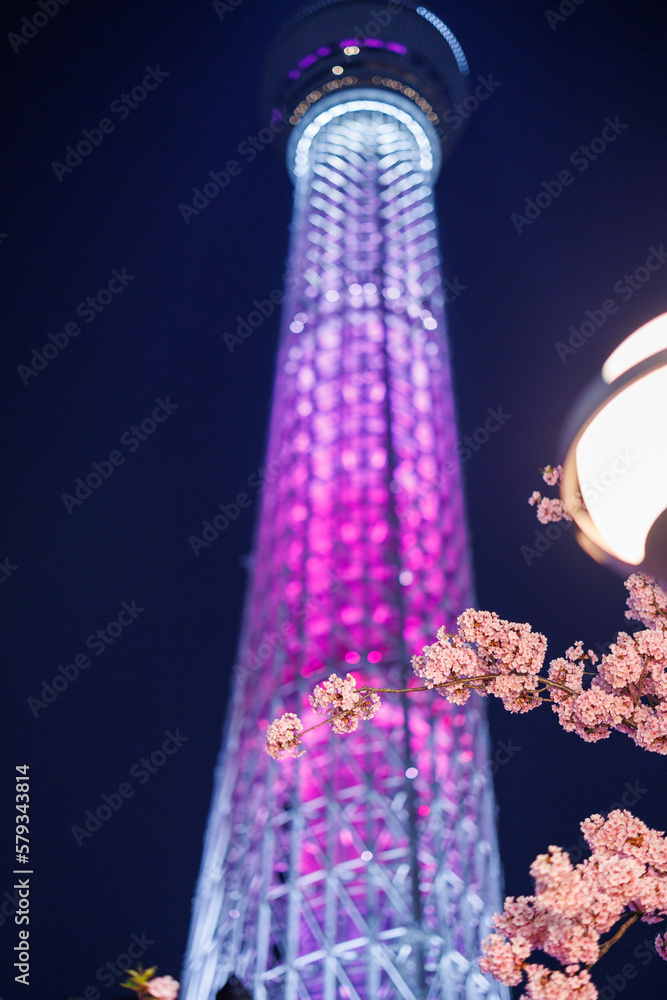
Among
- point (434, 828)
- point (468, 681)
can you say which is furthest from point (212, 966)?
point (468, 681)

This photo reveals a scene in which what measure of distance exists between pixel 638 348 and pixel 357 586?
13.4 meters

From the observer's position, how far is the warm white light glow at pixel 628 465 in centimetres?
200

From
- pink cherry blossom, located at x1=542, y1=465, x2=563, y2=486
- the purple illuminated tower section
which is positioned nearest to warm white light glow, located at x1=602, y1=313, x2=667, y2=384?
pink cherry blossom, located at x1=542, y1=465, x2=563, y2=486

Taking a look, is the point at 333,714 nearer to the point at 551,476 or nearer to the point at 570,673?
the point at 570,673

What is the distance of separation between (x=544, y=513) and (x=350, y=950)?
10.8 m

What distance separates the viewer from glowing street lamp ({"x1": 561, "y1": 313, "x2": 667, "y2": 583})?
6.52 ft

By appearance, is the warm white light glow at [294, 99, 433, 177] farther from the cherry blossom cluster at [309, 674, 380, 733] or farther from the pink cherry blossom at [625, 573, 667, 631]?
the cherry blossom cluster at [309, 674, 380, 733]

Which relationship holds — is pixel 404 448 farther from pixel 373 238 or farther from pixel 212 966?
pixel 212 966

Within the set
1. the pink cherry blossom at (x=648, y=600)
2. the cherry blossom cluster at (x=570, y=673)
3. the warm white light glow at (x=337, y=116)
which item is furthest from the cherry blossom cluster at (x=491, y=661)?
the warm white light glow at (x=337, y=116)

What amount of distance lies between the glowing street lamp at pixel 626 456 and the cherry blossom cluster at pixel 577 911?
2.94 feet

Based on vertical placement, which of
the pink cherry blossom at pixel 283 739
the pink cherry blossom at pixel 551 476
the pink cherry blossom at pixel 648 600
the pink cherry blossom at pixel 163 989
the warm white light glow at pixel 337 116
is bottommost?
the pink cherry blossom at pixel 163 989

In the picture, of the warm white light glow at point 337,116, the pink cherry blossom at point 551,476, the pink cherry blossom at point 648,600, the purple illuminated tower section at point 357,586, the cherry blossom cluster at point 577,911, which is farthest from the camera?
the warm white light glow at point 337,116

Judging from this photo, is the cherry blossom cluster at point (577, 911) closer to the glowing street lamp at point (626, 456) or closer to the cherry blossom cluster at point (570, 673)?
the cherry blossom cluster at point (570, 673)

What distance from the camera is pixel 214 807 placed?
14.0m
